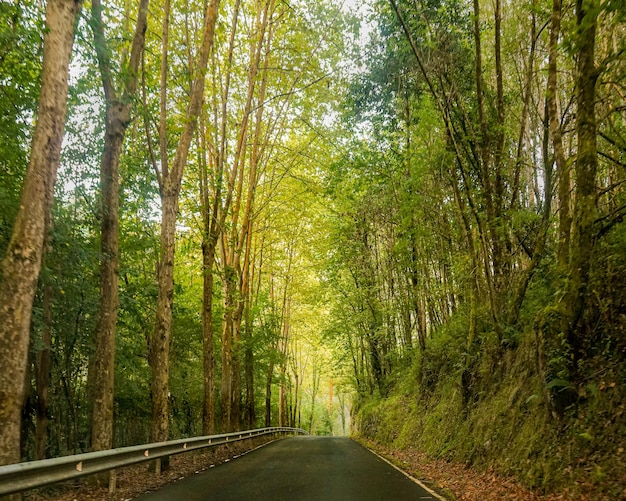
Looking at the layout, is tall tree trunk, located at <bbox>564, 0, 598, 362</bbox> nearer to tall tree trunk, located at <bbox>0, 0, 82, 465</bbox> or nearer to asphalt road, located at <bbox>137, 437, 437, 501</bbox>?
asphalt road, located at <bbox>137, 437, 437, 501</bbox>

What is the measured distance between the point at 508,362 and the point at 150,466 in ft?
25.6

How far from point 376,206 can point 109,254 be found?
47.1 feet

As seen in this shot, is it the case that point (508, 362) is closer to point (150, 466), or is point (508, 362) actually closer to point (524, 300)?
point (524, 300)

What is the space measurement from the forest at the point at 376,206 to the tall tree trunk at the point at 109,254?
38mm

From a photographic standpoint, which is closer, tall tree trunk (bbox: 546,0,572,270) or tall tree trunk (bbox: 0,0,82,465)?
tall tree trunk (bbox: 0,0,82,465)

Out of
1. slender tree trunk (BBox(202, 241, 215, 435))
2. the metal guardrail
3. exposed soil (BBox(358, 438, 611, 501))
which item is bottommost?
exposed soil (BBox(358, 438, 611, 501))

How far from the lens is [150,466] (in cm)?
993

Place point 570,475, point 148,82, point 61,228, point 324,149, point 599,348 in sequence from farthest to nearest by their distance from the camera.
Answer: point 324,149
point 148,82
point 61,228
point 599,348
point 570,475

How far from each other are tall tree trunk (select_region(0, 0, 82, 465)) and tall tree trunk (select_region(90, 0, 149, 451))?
6.23 ft

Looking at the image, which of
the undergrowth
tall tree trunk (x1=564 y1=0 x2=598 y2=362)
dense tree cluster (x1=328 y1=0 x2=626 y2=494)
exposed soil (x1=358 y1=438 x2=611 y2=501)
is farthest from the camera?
dense tree cluster (x1=328 y1=0 x2=626 y2=494)

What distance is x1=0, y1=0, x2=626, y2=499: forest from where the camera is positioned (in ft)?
20.9

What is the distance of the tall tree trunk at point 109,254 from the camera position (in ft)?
26.6

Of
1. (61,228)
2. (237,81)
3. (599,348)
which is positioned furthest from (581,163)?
(237,81)

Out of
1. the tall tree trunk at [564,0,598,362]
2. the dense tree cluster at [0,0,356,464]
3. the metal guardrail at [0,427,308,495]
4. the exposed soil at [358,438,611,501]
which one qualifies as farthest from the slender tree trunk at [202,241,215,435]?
the tall tree trunk at [564,0,598,362]
